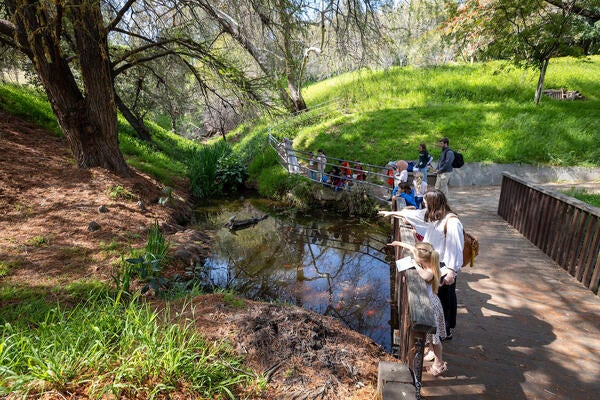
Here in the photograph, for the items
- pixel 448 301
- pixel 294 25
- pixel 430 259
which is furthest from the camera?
pixel 294 25

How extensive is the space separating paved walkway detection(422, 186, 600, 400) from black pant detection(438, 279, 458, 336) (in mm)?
341

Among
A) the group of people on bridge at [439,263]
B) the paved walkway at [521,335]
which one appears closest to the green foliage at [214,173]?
the paved walkway at [521,335]

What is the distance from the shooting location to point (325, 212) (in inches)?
410

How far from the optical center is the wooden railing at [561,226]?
427 centimetres

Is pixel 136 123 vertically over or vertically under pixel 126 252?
over

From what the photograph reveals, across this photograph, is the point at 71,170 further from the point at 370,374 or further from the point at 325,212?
the point at 370,374

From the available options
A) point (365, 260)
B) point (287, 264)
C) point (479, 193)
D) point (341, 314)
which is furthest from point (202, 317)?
point (479, 193)

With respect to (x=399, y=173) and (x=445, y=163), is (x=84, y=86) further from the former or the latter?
(x=445, y=163)

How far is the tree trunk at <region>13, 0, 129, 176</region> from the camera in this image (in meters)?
6.84

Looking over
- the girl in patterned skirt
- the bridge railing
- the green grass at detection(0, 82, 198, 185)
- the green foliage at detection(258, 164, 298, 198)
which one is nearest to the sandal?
the girl in patterned skirt

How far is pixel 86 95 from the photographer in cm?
777

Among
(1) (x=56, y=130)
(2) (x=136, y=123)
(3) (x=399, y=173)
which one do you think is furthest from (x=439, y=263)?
(2) (x=136, y=123)

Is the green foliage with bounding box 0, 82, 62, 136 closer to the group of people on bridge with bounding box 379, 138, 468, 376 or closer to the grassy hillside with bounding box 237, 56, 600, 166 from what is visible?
the grassy hillside with bounding box 237, 56, 600, 166

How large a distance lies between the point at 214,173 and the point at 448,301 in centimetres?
1109
